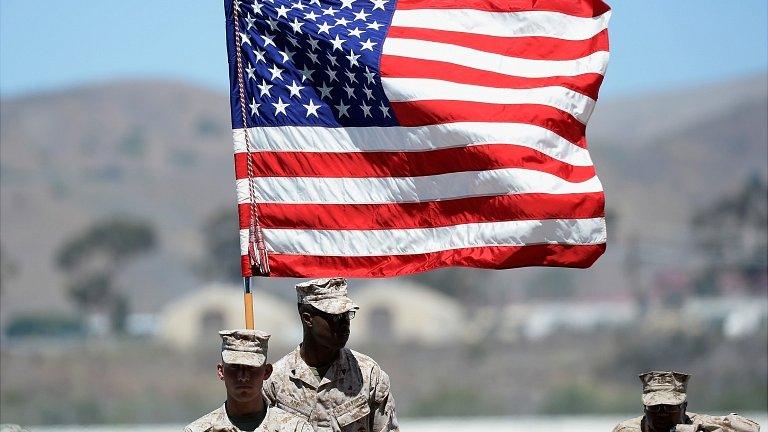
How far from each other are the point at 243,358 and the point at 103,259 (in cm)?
11062

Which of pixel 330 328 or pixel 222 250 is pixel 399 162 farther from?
pixel 222 250

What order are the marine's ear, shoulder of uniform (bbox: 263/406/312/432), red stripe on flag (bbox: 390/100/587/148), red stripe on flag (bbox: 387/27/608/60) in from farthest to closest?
red stripe on flag (bbox: 387/27/608/60)
red stripe on flag (bbox: 390/100/587/148)
the marine's ear
shoulder of uniform (bbox: 263/406/312/432)

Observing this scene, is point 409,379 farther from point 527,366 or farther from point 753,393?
point 753,393

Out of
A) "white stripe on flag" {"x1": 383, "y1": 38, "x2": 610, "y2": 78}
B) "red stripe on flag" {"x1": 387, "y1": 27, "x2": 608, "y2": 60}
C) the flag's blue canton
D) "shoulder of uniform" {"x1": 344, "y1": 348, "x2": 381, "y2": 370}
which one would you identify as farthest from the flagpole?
"red stripe on flag" {"x1": 387, "y1": 27, "x2": 608, "y2": 60}

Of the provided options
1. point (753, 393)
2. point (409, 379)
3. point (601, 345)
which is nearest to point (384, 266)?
point (753, 393)

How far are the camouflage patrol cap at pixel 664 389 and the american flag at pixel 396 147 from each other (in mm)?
1122

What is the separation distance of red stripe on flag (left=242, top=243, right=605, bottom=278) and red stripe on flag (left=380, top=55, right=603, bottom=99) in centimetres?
118

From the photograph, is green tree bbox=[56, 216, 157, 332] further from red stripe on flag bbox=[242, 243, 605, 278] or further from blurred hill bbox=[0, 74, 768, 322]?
red stripe on flag bbox=[242, 243, 605, 278]

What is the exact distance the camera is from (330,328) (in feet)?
32.6

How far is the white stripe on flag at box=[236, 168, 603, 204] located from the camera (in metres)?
11.1

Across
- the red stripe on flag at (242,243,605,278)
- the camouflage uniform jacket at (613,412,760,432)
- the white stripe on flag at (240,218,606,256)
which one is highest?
the white stripe on flag at (240,218,606,256)

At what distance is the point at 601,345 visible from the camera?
3361 inches

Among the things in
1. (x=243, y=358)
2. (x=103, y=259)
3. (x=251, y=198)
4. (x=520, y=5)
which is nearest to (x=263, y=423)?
(x=243, y=358)

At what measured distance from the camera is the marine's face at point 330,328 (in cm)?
987
